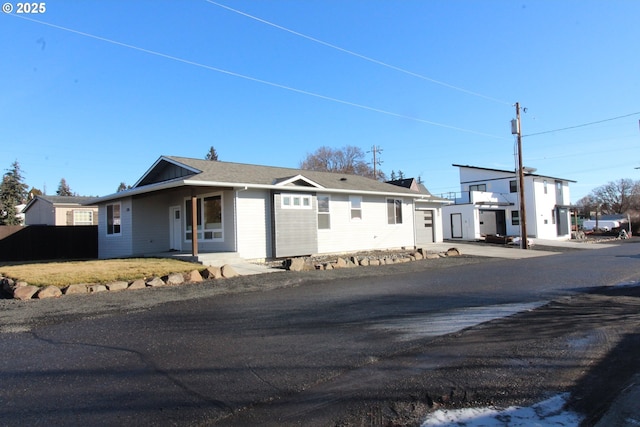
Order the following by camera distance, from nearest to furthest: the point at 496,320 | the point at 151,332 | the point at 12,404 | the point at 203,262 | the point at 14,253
A: 1. the point at 12,404
2. the point at 151,332
3. the point at 496,320
4. the point at 203,262
5. the point at 14,253

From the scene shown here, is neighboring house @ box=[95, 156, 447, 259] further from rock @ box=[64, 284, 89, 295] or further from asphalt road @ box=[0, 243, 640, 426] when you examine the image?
asphalt road @ box=[0, 243, 640, 426]

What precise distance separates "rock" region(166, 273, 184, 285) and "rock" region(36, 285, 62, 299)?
8.74ft

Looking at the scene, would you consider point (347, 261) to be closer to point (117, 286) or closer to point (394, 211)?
point (394, 211)

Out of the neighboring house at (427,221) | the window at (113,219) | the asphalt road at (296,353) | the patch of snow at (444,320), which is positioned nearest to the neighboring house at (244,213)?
the window at (113,219)

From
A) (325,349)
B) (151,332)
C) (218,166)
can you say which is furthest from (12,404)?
(218,166)

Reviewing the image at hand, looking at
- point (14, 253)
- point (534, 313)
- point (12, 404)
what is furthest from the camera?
point (14, 253)

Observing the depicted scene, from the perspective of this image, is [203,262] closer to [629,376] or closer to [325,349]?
[325,349]

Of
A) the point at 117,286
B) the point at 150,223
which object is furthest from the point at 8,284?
the point at 150,223

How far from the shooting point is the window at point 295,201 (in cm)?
1827

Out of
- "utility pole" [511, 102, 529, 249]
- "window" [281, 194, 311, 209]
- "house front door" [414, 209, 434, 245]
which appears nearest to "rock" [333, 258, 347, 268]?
"window" [281, 194, 311, 209]

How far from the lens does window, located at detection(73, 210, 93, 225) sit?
38.5 m

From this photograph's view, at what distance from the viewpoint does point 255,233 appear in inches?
688

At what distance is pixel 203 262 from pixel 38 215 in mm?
33640

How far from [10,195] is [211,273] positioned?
45021 mm
